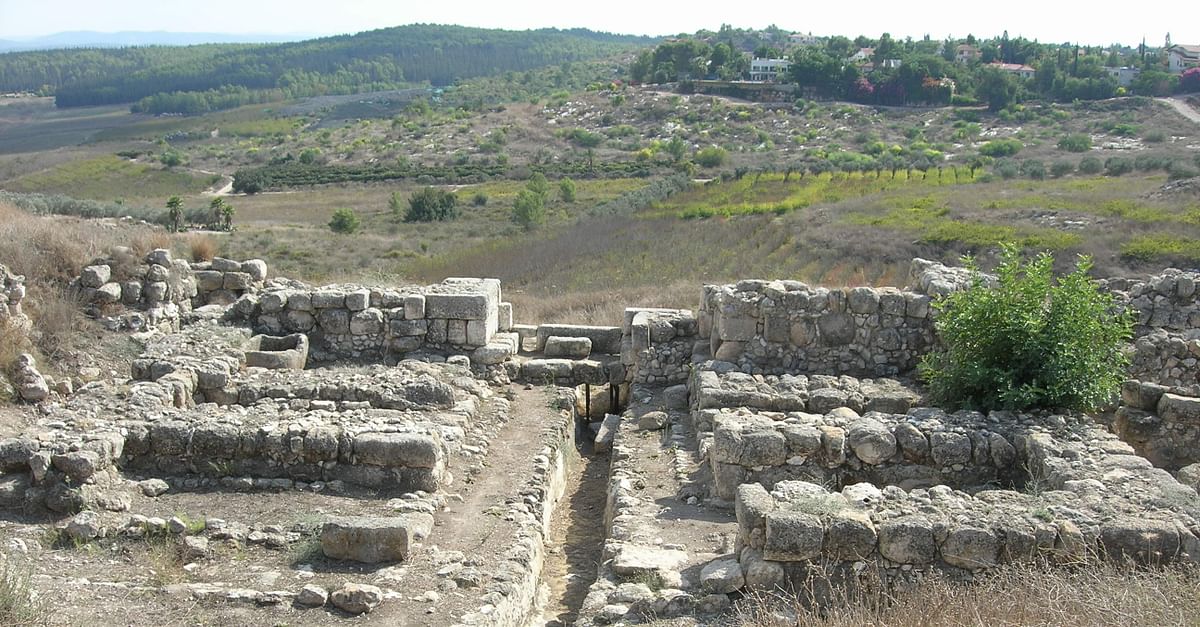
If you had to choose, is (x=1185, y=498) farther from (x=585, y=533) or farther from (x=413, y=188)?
(x=413, y=188)

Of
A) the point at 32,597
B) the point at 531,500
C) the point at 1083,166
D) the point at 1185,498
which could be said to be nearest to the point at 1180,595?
the point at 1185,498

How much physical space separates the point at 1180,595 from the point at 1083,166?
1661 inches

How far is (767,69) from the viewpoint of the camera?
90188 millimetres

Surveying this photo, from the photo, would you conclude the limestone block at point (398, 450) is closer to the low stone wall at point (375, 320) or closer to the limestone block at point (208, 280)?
the low stone wall at point (375, 320)

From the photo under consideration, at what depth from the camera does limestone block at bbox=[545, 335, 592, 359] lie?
12.5m

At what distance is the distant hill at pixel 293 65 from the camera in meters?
130

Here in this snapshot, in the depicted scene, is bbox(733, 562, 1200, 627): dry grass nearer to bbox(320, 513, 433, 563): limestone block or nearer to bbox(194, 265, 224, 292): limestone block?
bbox(320, 513, 433, 563): limestone block

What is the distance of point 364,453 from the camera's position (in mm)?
8172

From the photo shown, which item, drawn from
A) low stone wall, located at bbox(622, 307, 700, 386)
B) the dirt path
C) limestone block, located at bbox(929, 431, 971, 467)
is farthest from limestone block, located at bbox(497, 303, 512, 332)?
the dirt path

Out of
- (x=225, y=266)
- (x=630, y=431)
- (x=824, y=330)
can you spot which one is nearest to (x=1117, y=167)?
(x=824, y=330)

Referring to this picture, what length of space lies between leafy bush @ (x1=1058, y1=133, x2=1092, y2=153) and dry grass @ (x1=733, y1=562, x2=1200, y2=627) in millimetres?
52348

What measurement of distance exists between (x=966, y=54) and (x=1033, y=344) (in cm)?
9526

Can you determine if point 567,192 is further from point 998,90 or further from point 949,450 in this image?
point 998,90

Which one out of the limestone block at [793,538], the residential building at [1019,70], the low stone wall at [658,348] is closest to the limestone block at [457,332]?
the low stone wall at [658,348]
